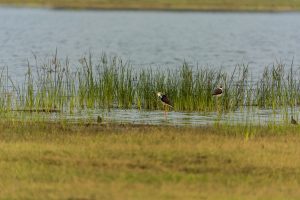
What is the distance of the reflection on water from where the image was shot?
1855cm

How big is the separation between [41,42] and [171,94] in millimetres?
30813

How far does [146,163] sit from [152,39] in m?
46.5

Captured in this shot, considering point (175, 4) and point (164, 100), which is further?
point (175, 4)

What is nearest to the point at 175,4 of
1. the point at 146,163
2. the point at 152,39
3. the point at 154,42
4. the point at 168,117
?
the point at 152,39

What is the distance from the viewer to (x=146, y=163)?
504 inches

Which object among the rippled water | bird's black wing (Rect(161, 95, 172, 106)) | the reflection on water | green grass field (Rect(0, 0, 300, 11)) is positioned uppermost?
green grass field (Rect(0, 0, 300, 11))

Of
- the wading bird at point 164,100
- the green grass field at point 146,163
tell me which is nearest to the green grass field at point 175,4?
the wading bird at point 164,100

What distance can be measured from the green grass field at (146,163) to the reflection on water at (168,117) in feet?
7.03

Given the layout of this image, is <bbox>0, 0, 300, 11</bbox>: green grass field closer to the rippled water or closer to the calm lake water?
the rippled water

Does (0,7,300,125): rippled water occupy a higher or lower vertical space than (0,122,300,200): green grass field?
higher

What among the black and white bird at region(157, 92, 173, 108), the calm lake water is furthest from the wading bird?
the calm lake water

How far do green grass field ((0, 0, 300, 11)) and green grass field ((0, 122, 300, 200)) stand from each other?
8006 centimetres

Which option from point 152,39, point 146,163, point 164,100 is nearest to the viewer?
point 146,163

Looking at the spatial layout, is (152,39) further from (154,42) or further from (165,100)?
(165,100)
